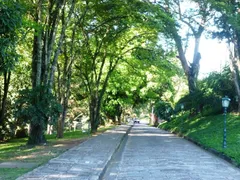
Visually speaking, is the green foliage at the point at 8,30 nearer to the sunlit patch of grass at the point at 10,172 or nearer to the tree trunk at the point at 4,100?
the sunlit patch of grass at the point at 10,172

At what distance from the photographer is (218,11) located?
Result: 21.1 m

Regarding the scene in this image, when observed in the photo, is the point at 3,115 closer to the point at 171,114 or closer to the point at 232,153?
the point at 232,153

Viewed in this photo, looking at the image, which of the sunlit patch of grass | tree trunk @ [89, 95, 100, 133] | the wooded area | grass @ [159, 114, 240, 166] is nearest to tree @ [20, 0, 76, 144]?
the wooded area

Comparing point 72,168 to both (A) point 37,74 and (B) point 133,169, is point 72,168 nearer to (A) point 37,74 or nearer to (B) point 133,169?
(B) point 133,169

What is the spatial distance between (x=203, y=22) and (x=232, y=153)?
43.8 ft

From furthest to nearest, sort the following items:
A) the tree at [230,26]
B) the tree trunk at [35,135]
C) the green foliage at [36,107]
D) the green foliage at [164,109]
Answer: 1. the green foliage at [164,109]
2. the tree at [230,26]
3. the tree trunk at [35,135]
4. the green foliage at [36,107]

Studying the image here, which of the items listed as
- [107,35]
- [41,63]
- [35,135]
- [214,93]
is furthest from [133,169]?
[214,93]

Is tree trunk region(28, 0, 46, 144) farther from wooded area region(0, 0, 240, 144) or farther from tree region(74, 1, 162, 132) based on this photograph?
tree region(74, 1, 162, 132)

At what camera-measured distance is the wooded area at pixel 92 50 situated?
16.5m

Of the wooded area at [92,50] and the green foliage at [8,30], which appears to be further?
the wooded area at [92,50]

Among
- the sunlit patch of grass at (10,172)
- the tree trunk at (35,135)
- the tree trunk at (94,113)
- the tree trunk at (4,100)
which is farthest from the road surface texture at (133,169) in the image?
the tree trunk at (94,113)

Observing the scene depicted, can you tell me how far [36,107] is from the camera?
1630cm

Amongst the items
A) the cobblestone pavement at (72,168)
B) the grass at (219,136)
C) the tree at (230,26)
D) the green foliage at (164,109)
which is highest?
the tree at (230,26)

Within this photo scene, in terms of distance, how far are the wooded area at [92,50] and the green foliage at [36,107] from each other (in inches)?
1.7
